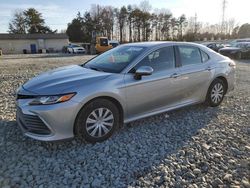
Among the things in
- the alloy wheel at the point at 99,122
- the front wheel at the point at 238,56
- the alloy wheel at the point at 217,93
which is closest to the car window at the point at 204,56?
the alloy wheel at the point at 217,93

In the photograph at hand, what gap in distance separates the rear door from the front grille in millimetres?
2615

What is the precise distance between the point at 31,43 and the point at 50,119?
151ft

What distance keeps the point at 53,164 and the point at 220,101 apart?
157 inches

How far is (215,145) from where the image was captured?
361 cm

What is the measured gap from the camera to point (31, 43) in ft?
147

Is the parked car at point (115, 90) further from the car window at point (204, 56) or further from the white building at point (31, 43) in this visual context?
the white building at point (31, 43)

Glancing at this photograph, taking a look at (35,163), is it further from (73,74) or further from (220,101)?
(220,101)

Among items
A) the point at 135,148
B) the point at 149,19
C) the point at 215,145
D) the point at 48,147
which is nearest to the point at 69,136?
the point at 48,147

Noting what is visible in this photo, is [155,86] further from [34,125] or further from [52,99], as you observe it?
[34,125]

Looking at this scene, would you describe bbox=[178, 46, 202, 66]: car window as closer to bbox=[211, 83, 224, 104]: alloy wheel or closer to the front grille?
bbox=[211, 83, 224, 104]: alloy wheel

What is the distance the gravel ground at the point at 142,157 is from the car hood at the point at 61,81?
85cm

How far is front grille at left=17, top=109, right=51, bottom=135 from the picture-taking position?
321 cm

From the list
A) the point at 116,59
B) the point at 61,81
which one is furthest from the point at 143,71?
the point at 61,81

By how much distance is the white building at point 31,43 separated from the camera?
4312cm
